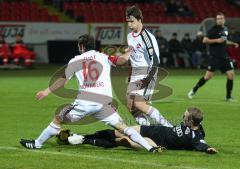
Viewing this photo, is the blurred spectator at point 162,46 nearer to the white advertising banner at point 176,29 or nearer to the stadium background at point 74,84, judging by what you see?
the stadium background at point 74,84

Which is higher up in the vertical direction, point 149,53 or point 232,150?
point 149,53

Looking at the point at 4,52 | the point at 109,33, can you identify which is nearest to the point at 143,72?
the point at 4,52

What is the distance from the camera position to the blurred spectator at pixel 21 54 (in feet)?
99.7

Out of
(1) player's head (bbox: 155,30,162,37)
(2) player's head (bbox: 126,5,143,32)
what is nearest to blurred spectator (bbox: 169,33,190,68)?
(1) player's head (bbox: 155,30,162,37)

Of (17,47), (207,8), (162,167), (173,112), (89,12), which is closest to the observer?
(162,167)

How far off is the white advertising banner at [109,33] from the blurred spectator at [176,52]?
2577 mm

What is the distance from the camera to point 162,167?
8.65 metres

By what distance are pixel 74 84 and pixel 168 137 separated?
43.5 ft

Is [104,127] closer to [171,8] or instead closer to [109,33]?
[109,33]

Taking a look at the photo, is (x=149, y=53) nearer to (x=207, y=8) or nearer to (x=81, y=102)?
(x=81, y=102)

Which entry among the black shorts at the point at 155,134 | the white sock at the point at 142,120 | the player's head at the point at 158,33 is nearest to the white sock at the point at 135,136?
the black shorts at the point at 155,134

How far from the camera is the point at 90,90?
31.7 ft

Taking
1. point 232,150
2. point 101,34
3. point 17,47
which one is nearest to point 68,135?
point 232,150

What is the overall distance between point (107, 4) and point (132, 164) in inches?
1188
